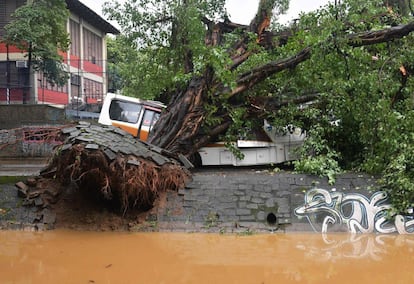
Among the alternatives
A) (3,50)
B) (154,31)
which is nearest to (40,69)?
(3,50)

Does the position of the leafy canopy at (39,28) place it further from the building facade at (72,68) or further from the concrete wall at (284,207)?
the concrete wall at (284,207)

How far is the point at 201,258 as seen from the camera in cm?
735

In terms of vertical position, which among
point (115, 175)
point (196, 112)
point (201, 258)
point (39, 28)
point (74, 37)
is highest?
point (74, 37)

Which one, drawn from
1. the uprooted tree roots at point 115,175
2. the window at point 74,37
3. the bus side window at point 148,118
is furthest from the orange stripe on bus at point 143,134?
the window at point 74,37

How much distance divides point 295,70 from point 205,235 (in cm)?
521

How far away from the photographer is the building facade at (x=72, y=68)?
23.8 meters

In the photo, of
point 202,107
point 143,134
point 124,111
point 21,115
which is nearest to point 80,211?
point 202,107

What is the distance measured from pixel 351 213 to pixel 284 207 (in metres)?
1.32

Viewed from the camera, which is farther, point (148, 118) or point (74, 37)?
point (74, 37)

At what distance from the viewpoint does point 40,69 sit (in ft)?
74.8

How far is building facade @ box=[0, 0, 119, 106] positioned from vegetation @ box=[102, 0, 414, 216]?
43.8ft

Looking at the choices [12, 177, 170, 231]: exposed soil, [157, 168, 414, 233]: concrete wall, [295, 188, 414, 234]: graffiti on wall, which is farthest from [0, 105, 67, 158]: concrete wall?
[295, 188, 414, 234]: graffiti on wall

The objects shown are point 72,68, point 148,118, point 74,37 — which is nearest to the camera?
point 148,118

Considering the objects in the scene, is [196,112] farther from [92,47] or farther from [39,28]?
[92,47]
